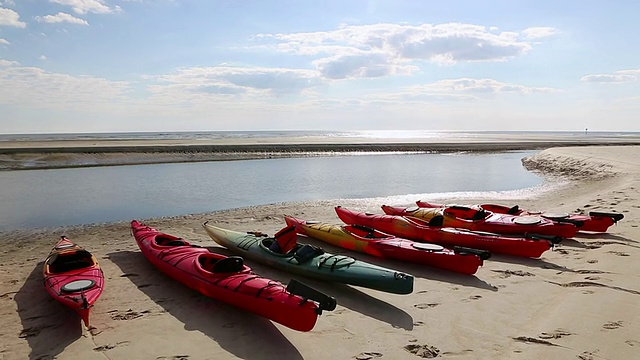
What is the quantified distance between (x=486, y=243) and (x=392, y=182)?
11986 mm

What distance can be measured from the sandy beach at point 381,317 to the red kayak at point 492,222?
44 centimetres

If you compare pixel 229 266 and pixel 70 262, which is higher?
pixel 229 266

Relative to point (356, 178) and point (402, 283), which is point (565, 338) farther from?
point (356, 178)

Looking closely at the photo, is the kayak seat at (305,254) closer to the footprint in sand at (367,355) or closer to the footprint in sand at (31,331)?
the footprint in sand at (367,355)

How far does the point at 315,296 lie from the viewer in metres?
4.87

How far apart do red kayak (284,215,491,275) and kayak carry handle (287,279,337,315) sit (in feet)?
10.2

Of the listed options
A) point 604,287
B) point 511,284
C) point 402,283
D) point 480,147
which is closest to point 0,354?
point 402,283

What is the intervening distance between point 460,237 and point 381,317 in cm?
376

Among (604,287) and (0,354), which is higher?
(604,287)

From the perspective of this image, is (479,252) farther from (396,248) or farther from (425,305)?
(425,305)

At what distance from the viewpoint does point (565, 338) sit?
4.64 meters

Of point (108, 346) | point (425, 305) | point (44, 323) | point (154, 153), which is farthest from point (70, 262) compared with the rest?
point (154, 153)

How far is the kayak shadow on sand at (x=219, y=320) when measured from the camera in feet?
15.7

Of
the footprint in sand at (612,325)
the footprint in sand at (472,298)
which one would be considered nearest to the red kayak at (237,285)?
the footprint in sand at (472,298)
